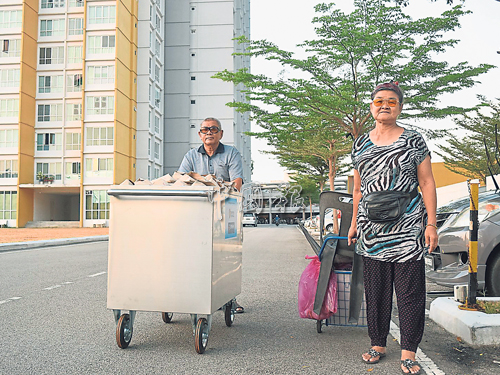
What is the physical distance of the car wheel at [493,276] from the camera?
5.68 m

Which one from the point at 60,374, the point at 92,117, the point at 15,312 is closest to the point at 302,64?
the point at 15,312

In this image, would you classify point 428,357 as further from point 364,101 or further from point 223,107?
point 223,107

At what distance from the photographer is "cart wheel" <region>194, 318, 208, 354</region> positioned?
396cm

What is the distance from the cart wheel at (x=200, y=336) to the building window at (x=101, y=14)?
4903 centimetres

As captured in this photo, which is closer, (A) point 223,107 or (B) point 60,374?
(B) point 60,374

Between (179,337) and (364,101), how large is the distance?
1482 cm

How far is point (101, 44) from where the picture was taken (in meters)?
48.3

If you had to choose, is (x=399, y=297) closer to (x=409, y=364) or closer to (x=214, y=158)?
(x=409, y=364)

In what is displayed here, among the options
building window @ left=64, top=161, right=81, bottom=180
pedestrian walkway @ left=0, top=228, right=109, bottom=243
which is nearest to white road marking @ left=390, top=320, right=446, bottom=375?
pedestrian walkway @ left=0, top=228, right=109, bottom=243

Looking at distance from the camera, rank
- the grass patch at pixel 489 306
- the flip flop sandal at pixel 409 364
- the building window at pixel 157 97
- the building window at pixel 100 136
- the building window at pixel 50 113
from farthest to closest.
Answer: the building window at pixel 157 97 < the building window at pixel 50 113 < the building window at pixel 100 136 < the grass patch at pixel 489 306 < the flip flop sandal at pixel 409 364

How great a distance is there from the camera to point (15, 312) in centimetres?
577

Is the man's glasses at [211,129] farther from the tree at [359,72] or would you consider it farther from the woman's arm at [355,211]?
the tree at [359,72]

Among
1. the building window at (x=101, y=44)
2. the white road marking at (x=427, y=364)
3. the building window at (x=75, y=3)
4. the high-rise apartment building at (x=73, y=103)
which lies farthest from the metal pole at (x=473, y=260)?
the building window at (x=75, y=3)

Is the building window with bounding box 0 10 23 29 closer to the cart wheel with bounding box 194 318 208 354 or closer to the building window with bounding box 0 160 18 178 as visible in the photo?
the building window with bounding box 0 160 18 178
